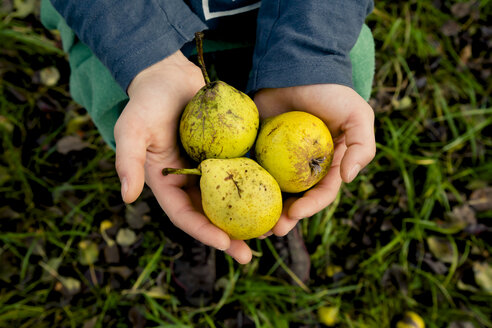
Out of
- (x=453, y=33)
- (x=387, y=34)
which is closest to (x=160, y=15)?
(x=387, y=34)

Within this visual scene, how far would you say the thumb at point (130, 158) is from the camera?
1.46m

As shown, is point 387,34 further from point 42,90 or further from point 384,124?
point 42,90

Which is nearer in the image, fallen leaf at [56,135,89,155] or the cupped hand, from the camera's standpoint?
the cupped hand

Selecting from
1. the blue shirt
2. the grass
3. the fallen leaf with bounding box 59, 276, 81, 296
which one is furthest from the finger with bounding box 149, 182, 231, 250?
the fallen leaf with bounding box 59, 276, 81, 296

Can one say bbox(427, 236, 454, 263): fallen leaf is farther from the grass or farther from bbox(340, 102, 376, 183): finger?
bbox(340, 102, 376, 183): finger

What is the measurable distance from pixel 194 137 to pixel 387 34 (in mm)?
2426

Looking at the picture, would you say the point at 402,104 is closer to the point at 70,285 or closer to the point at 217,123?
the point at 217,123

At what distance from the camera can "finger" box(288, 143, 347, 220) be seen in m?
1.71

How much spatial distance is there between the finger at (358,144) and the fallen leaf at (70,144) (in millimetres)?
2027

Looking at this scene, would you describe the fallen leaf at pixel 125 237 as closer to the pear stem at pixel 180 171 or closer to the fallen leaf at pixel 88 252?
the fallen leaf at pixel 88 252

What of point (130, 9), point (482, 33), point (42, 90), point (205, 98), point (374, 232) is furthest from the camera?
point (482, 33)

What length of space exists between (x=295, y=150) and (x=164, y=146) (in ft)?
2.16

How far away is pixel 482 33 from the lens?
10.7ft

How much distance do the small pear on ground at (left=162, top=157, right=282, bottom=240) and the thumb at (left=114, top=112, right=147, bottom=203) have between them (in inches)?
8.5
